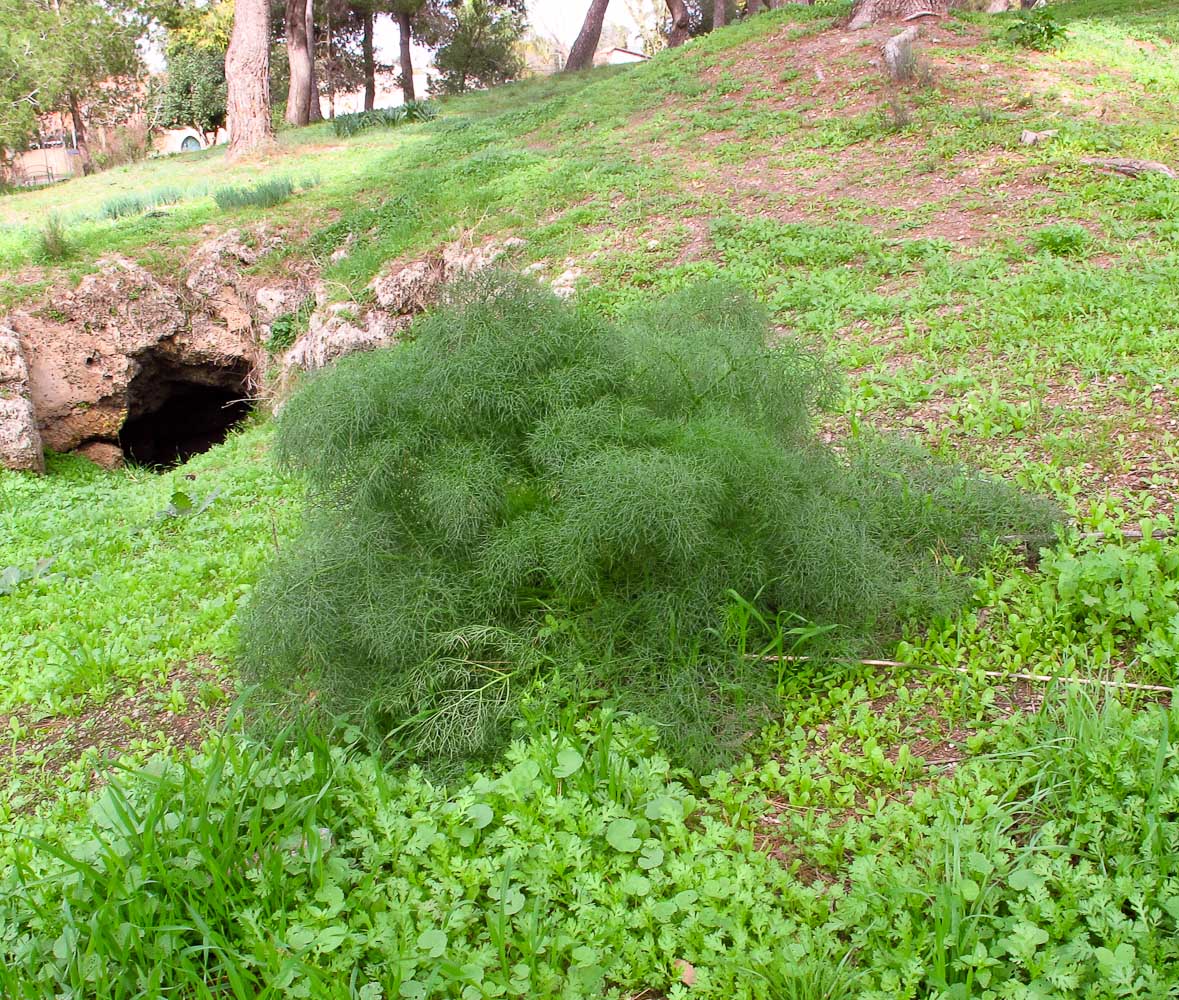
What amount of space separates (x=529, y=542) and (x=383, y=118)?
17.0m

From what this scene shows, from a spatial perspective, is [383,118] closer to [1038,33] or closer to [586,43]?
[586,43]

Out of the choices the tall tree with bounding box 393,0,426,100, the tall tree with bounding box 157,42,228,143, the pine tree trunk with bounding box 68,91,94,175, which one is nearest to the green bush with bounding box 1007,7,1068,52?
the tall tree with bounding box 393,0,426,100

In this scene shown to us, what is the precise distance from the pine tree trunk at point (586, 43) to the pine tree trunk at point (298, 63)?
5.95 meters

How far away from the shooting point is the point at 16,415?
829cm

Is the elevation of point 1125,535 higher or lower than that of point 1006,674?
higher

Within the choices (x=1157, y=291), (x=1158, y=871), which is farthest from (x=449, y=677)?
(x=1157, y=291)

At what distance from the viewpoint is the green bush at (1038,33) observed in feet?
36.2

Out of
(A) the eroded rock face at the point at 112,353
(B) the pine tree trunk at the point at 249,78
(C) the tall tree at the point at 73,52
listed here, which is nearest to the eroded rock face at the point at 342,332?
(A) the eroded rock face at the point at 112,353

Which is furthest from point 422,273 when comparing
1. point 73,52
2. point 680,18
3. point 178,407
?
point 73,52

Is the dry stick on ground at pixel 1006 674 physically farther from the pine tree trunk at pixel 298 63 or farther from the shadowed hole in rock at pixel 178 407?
the pine tree trunk at pixel 298 63

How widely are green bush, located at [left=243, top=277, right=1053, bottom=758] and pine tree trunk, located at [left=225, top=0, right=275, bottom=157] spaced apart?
1416cm

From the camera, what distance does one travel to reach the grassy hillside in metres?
2.18

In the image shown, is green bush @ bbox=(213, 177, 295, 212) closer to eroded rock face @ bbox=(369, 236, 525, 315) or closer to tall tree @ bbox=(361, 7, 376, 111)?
eroded rock face @ bbox=(369, 236, 525, 315)

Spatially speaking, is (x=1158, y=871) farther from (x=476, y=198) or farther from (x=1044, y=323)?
(x=476, y=198)
